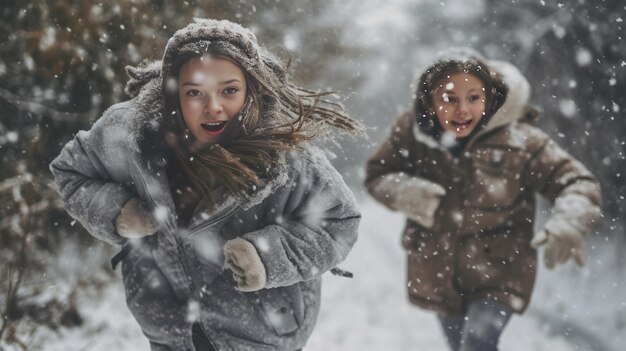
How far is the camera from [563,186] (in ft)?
12.5

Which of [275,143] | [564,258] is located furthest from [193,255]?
[564,258]

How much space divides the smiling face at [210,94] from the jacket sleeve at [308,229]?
32 centimetres

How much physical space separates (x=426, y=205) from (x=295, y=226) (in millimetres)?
1490

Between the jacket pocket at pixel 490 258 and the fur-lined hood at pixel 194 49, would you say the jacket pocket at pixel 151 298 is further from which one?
the jacket pocket at pixel 490 258

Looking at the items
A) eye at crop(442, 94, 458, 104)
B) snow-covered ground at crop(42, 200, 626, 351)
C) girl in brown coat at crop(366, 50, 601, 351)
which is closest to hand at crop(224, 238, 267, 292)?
eye at crop(442, 94, 458, 104)

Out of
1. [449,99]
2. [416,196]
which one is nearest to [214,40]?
[449,99]

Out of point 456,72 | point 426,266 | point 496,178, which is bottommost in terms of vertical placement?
point 426,266

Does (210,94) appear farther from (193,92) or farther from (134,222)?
(134,222)

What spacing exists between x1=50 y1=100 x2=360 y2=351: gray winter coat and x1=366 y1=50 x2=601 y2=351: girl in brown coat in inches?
50.8

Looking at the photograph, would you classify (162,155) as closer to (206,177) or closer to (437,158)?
(206,177)

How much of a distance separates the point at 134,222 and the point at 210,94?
0.56 m

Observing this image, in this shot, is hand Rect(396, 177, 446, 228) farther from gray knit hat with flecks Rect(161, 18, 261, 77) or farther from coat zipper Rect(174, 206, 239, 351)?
gray knit hat with flecks Rect(161, 18, 261, 77)

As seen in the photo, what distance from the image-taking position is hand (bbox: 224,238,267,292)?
7.79 ft

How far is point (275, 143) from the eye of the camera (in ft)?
7.89
